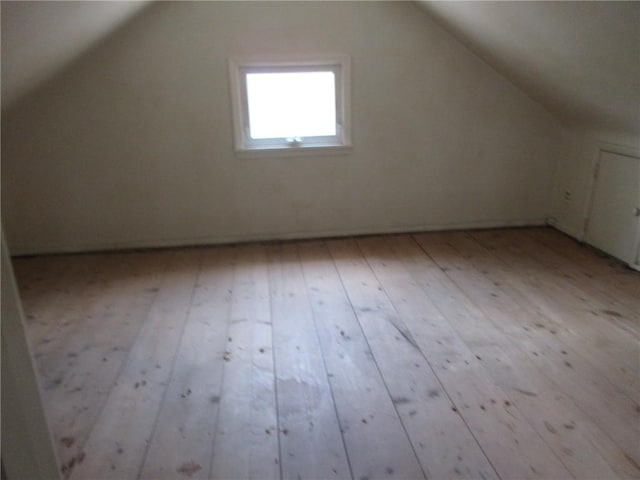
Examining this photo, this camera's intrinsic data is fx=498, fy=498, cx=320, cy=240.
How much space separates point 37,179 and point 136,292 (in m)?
1.17

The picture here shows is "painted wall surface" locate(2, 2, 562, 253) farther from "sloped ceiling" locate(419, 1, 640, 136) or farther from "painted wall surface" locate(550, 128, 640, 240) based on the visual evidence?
"sloped ceiling" locate(419, 1, 640, 136)

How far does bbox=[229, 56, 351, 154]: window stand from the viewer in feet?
11.3

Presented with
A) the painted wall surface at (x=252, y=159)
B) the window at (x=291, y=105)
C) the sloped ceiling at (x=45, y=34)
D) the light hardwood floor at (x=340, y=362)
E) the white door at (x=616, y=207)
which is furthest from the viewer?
the window at (x=291, y=105)

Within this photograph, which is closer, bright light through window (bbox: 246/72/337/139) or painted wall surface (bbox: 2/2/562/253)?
painted wall surface (bbox: 2/2/562/253)

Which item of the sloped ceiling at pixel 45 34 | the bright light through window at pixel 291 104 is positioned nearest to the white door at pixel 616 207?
the bright light through window at pixel 291 104

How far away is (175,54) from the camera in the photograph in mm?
3285

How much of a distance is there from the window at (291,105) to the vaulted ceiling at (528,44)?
2.47 ft

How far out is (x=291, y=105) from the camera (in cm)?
361

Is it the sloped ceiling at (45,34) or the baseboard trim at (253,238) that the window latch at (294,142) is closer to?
the baseboard trim at (253,238)

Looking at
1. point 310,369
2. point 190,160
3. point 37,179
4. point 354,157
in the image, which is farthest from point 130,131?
point 310,369

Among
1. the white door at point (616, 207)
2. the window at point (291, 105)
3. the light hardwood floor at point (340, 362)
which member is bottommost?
the light hardwood floor at point (340, 362)

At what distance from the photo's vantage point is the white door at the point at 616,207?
3.13m

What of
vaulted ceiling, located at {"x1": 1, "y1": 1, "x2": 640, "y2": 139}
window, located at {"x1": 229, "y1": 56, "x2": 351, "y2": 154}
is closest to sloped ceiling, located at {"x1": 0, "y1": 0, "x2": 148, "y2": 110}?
vaulted ceiling, located at {"x1": 1, "y1": 1, "x2": 640, "y2": 139}

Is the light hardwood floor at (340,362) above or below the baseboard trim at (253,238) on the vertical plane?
below
